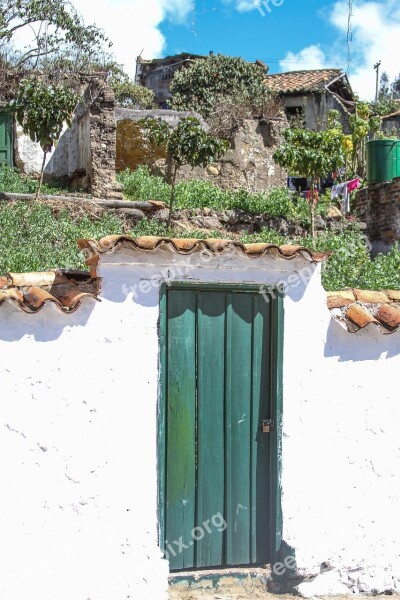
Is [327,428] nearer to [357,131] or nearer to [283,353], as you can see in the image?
[283,353]

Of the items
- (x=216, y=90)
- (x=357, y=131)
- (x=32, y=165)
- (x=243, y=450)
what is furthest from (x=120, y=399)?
(x=216, y=90)

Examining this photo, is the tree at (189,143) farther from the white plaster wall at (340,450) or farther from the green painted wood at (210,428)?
the green painted wood at (210,428)

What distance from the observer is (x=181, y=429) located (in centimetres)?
544

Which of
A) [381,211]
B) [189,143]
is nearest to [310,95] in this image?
[381,211]

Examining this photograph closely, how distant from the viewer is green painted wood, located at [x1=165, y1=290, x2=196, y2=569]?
538cm

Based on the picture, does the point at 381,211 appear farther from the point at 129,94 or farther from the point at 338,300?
the point at 129,94

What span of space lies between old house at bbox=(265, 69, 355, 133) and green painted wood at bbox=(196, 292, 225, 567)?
23957mm

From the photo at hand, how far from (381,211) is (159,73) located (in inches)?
729

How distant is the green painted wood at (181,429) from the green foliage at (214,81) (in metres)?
19.7

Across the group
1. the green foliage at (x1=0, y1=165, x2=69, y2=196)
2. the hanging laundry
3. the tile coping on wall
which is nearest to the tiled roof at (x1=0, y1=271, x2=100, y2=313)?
the tile coping on wall

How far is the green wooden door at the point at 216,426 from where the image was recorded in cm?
541

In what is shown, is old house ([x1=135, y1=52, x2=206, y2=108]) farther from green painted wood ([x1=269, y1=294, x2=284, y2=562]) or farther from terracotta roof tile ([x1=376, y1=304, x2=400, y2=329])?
green painted wood ([x1=269, y1=294, x2=284, y2=562])

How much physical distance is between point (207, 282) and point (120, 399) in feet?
3.44

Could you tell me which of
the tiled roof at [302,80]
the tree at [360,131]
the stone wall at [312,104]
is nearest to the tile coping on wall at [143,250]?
the tree at [360,131]
